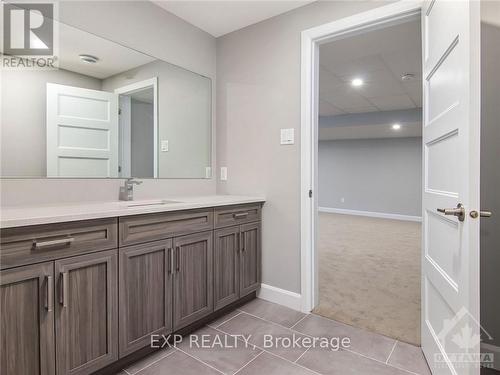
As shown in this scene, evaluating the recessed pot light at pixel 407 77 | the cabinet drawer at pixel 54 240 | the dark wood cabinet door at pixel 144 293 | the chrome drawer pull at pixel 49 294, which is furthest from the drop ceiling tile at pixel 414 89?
the chrome drawer pull at pixel 49 294

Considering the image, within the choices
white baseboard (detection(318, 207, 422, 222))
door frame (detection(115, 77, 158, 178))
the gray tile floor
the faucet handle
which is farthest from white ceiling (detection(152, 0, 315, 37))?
white baseboard (detection(318, 207, 422, 222))

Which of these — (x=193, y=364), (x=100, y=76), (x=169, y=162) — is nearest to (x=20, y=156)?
(x=100, y=76)

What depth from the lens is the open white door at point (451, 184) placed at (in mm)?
1087

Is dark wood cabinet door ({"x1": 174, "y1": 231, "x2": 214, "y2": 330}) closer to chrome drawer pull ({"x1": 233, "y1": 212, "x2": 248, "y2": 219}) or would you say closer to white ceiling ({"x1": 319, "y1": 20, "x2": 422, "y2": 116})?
chrome drawer pull ({"x1": 233, "y1": 212, "x2": 248, "y2": 219})

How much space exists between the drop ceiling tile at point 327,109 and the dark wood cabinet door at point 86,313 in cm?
469

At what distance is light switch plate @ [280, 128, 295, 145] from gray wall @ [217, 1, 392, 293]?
34 millimetres

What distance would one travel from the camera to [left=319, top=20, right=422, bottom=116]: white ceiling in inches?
108

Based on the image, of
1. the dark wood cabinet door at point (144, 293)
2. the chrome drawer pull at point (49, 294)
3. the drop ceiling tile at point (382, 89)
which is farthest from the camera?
the drop ceiling tile at point (382, 89)

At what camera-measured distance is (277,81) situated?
7.93ft

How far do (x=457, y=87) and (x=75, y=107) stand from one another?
2.09 meters

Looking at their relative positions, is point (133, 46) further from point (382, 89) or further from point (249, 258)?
point (382, 89)

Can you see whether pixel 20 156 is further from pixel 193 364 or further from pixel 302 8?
pixel 302 8

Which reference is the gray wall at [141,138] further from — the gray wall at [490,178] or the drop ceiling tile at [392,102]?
the drop ceiling tile at [392,102]

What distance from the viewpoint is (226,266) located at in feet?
7.01
